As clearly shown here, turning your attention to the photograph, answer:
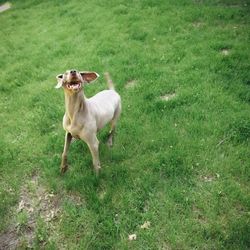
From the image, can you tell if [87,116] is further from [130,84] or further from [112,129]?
[130,84]

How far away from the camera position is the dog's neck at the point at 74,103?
5.72 meters

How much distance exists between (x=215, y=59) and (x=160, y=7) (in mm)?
4195

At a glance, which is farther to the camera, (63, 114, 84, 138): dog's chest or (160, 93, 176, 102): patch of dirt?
(160, 93, 176, 102): patch of dirt

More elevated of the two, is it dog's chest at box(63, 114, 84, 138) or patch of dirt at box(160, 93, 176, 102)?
dog's chest at box(63, 114, 84, 138)

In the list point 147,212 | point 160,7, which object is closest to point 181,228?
point 147,212

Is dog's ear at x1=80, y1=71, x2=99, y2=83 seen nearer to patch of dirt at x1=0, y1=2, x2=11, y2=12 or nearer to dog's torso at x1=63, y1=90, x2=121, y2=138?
dog's torso at x1=63, y1=90, x2=121, y2=138

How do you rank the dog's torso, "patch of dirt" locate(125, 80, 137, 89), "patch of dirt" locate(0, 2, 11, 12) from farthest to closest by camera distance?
"patch of dirt" locate(0, 2, 11, 12)
"patch of dirt" locate(125, 80, 137, 89)
the dog's torso

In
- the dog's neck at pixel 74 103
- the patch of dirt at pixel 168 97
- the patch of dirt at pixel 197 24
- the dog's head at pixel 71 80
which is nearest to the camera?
the dog's head at pixel 71 80

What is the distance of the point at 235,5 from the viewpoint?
1247 centimetres

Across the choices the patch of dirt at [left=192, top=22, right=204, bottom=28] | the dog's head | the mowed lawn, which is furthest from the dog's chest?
the patch of dirt at [left=192, top=22, right=204, bottom=28]

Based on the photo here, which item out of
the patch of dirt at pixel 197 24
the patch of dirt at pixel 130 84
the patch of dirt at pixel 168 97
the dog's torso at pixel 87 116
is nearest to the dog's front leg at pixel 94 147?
the dog's torso at pixel 87 116

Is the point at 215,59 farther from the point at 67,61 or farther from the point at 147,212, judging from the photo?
the point at 147,212

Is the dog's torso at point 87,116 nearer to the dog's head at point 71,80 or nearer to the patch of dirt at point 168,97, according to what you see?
the dog's head at point 71,80

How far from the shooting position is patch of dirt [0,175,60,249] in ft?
18.8
